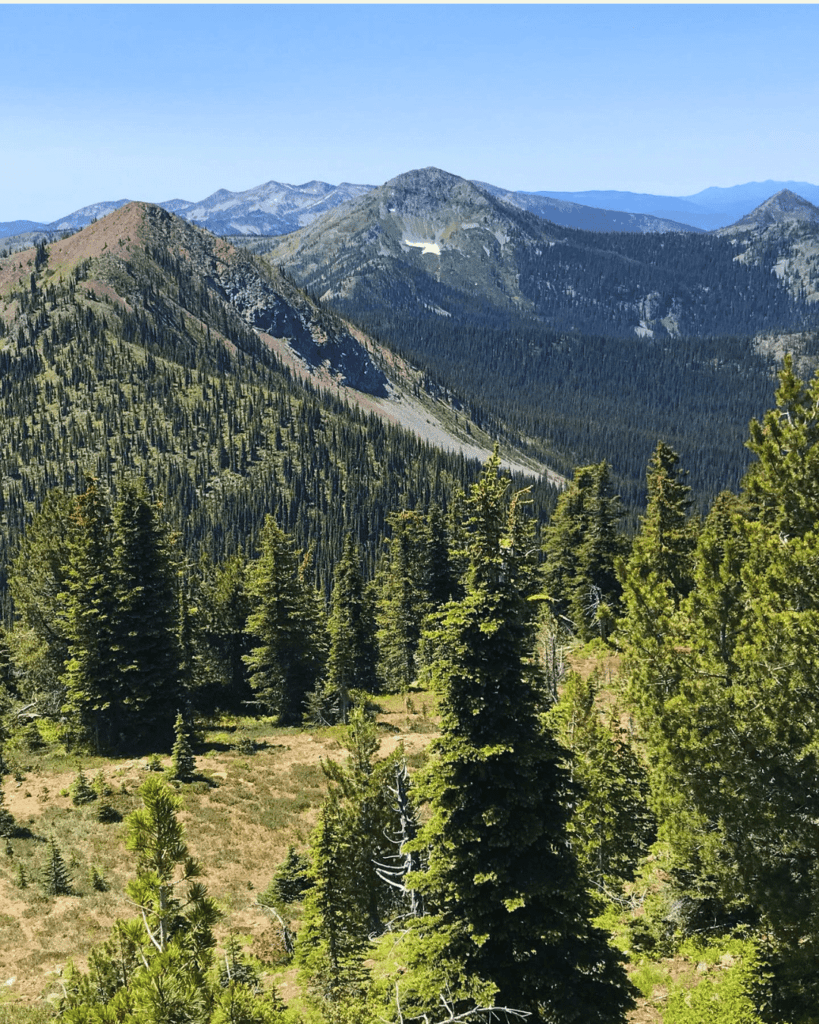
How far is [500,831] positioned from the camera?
13.2 meters

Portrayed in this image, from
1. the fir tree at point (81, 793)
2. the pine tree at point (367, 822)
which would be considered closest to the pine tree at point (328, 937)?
the pine tree at point (367, 822)

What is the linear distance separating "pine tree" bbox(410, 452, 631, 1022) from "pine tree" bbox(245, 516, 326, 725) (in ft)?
123

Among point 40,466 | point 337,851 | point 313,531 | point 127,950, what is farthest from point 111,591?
point 40,466

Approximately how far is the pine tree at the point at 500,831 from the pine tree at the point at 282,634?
3747 cm

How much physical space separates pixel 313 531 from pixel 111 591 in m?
132

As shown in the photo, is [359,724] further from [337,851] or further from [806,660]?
[806,660]

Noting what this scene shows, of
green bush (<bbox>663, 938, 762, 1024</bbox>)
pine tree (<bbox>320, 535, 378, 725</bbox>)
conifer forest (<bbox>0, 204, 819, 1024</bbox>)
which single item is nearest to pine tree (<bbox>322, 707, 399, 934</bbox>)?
conifer forest (<bbox>0, 204, 819, 1024</bbox>)

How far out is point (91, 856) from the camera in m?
A: 28.2

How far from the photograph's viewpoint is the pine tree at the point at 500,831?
12945 mm

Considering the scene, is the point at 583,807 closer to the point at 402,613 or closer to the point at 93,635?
the point at 93,635

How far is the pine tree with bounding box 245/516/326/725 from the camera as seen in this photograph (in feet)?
165

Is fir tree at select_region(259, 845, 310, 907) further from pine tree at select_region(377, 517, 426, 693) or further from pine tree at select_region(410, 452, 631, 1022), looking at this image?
pine tree at select_region(377, 517, 426, 693)

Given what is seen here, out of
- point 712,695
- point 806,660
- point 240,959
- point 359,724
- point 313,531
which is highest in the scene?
point 806,660

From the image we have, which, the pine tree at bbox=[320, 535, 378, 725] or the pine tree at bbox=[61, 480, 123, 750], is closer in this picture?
the pine tree at bbox=[61, 480, 123, 750]
